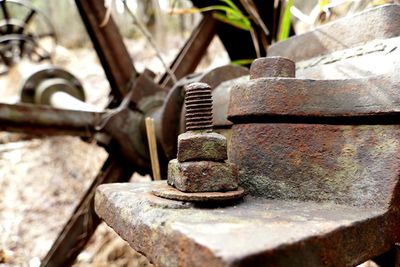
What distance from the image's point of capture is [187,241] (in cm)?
58

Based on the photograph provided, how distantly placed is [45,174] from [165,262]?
2873mm

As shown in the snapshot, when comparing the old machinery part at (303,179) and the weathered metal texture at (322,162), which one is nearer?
the old machinery part at (303,179)

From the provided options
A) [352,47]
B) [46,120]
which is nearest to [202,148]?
[352,47]

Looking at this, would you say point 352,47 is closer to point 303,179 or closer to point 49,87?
point 303,179

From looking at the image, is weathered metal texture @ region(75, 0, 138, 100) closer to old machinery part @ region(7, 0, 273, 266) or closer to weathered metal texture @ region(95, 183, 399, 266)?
old machinery part @ region(7, 0, 273, 266)

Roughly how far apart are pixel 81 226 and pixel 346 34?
1398 millimetres

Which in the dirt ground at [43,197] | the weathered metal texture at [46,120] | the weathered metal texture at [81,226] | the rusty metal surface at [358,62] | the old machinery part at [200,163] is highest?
the rusty metal surface at [358,62]

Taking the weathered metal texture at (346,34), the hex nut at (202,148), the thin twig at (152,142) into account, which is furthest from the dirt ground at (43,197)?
the hex nut at (202,148)

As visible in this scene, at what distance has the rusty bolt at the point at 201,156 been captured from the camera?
2.65 ft

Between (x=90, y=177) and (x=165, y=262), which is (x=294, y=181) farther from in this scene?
(x=90, y=177)

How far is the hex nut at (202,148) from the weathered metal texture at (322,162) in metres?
0.10

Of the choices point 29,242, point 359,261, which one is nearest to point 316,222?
point 359,261

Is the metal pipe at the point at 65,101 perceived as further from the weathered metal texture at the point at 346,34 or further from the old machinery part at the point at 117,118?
the weathered metal texture at the point at 346,34

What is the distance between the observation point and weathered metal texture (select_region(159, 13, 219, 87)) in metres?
2.22
